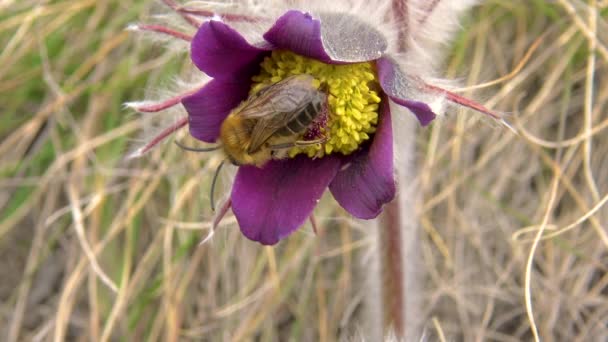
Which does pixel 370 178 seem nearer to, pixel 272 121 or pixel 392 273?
pixel 272 121

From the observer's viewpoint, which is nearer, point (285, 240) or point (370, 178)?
point (370, 178)

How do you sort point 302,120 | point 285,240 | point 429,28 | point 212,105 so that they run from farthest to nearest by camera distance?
point 285,240
point 429,28
point 212,105
point 302,120

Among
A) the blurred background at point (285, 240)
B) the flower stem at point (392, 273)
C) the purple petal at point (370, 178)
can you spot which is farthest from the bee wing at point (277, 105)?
the blurred background at point (285, 240)

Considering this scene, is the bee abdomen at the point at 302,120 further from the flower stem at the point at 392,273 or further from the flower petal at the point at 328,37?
the flower stem at the point at 392,273

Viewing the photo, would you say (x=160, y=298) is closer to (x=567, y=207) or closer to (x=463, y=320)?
(x=463, y=320)

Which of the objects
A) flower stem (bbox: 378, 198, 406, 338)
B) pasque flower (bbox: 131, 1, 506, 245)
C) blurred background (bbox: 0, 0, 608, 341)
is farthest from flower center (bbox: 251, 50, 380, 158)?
blurred background (bbox: 0, 0, 608, 341)

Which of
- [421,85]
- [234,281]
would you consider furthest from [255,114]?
[234,281]

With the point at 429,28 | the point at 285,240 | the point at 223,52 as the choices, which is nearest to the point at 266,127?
the point at 223,52
